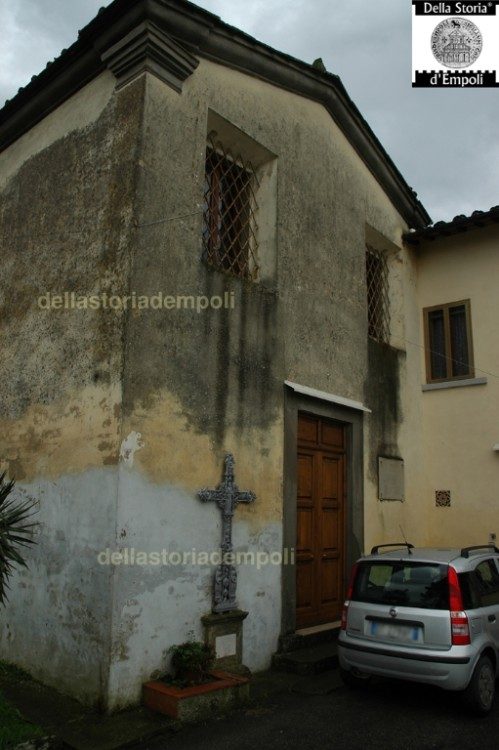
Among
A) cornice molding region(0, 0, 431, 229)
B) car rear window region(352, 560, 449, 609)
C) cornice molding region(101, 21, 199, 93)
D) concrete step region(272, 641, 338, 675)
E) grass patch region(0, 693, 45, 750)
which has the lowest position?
grass patch region(0, 693, 45, 750)

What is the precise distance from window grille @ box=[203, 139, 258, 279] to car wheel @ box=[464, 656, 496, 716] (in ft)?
15.6

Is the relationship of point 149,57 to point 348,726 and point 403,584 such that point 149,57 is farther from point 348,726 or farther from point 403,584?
point 348,726

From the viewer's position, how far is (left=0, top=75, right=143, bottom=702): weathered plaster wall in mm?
5750

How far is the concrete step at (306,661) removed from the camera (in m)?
6.73

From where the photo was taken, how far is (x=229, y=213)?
784 cm

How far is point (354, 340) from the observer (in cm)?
907

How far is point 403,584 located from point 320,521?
239cm

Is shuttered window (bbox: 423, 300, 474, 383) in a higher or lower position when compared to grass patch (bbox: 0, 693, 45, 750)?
higher

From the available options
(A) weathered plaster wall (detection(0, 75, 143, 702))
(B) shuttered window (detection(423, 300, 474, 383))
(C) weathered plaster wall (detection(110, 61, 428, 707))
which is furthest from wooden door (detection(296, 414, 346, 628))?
(A) weathered plaster wall (detection(0, 75, 143, 702))

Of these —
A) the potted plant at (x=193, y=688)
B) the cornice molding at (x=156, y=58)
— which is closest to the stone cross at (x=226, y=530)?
the potted plant at (x=193, y=688)

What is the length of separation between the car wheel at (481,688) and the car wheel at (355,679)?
3.67 feet

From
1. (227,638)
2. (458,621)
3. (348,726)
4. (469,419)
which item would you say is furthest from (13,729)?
(469,419)

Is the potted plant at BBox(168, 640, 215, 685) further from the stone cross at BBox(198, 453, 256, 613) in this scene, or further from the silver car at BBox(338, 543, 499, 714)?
the silver car at BBox(338, 543, 499, 714)

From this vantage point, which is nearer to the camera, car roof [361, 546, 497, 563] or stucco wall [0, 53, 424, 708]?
stucco wall [0, 53, 424, 708]
